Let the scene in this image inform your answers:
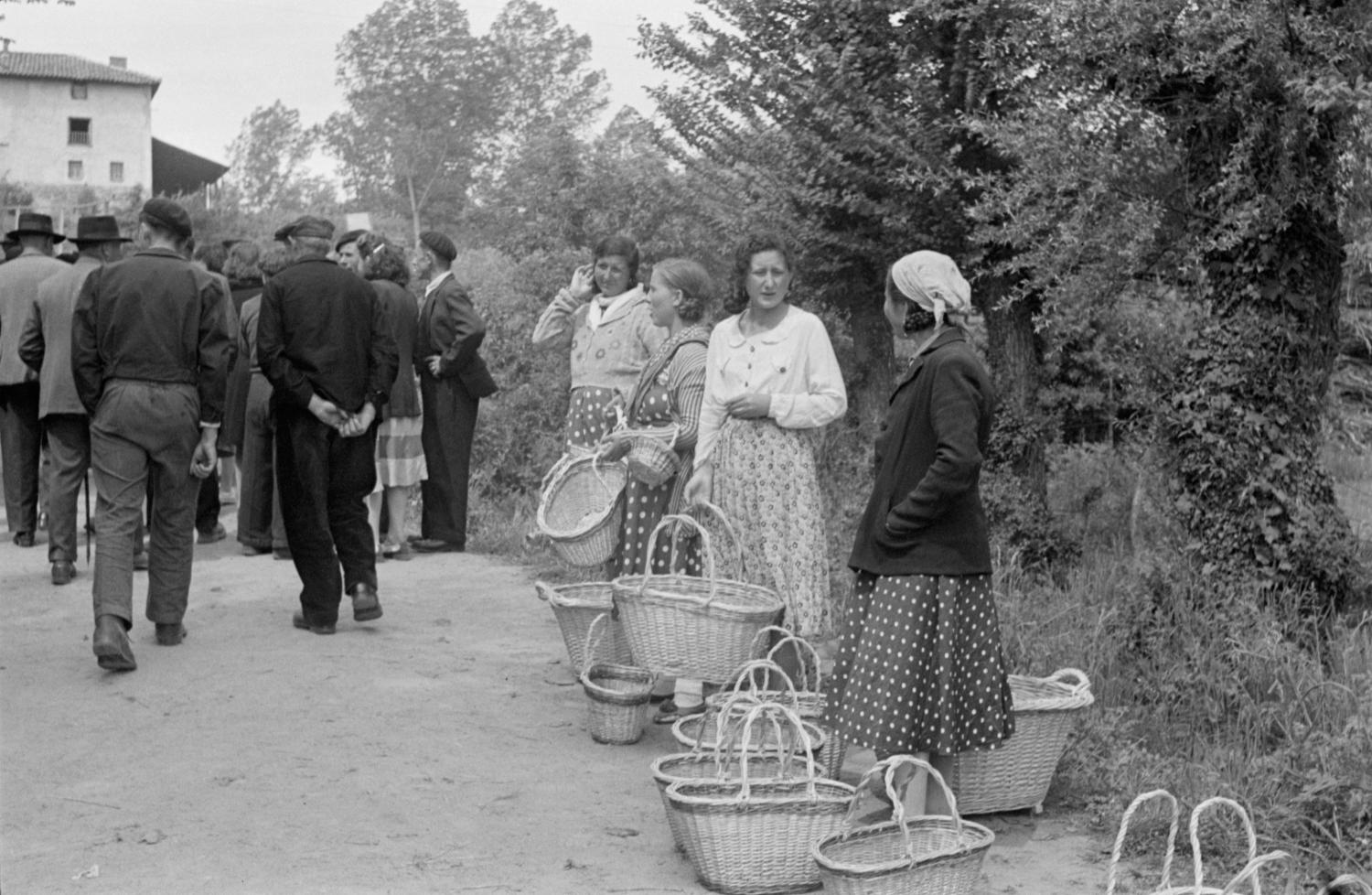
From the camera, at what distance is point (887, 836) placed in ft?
16.3

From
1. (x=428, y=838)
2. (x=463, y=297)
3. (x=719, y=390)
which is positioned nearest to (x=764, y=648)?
(x=719, y=390)

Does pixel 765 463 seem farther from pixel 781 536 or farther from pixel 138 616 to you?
pixel 138 616

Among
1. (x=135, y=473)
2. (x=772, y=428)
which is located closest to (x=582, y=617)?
(x=772, y=428)

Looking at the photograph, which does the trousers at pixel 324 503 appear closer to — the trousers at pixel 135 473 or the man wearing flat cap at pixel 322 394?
the man wearing flat cap at pixel 322 394

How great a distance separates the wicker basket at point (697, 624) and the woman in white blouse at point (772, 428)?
10.5 inches

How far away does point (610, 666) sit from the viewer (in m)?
7.45

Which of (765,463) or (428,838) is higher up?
(765,463)

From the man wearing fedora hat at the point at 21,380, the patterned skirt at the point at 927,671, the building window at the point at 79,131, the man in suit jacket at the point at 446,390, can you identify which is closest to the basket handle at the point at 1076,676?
the patterned skirt at the point at 927,671

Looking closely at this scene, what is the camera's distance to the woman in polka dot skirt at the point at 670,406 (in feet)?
25.0

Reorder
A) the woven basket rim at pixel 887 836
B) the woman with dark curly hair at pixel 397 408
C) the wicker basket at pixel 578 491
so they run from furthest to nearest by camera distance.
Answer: the woman with dark curly hair at pixel 397 408, the wicker basket at pixel 578 491, the woven basket rim at pixel 887 836

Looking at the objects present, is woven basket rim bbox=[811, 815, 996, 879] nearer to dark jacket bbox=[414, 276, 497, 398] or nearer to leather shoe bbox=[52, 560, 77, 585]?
leather shoe bbox=[52, 560, 77, 585]

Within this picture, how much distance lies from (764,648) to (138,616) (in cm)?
430

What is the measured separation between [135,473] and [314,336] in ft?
3.65

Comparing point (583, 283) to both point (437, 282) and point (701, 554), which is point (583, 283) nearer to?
point (437, 282)
